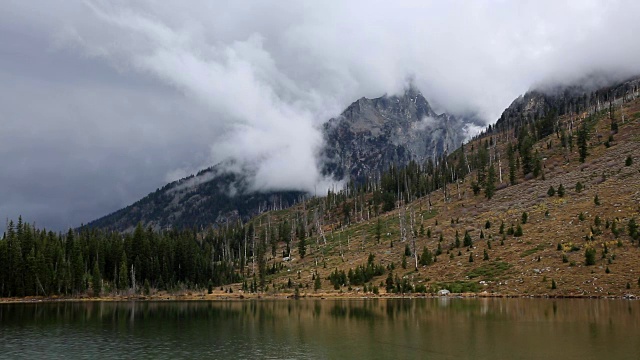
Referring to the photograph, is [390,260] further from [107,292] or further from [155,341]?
[155,341]

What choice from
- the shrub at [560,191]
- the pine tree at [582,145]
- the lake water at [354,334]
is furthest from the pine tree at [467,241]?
the pine tree at [582,145]

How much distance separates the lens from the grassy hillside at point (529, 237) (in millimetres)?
90875

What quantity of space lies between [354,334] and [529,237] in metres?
79.7

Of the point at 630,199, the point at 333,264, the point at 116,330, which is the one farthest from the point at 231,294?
the point at 630,199

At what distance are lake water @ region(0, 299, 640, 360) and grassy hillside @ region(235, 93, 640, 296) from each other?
18713mm

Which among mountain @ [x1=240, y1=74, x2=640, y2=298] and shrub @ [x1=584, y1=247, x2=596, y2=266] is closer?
shrub @ [x1=584, y1=247, x2=596, y2=266]

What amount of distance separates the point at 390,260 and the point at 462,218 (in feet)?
103

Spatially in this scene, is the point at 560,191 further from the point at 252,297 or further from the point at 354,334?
the point at 354,334

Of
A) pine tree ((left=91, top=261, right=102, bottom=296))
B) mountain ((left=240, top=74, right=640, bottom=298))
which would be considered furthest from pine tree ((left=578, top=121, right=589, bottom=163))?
pine tree ((left=91, top=261, right=102, bottom=296))

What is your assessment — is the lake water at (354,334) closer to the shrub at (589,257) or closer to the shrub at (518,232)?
the shrub at (589,257)

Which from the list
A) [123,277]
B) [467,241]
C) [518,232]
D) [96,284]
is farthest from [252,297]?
[518,232]

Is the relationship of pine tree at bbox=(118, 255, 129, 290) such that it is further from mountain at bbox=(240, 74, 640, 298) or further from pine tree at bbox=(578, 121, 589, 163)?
pine tree at bbox=(578, 121, 589, 163)

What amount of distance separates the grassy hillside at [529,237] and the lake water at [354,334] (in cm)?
1871

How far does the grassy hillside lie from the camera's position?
9088cm
